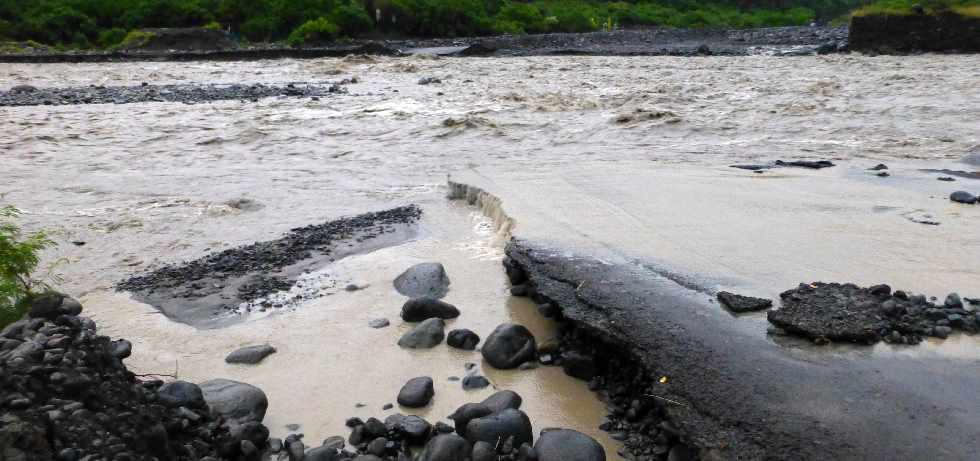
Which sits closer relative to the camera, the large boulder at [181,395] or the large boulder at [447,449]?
the large boulder at [447,449]

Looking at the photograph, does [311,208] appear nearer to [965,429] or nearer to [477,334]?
[477,334]

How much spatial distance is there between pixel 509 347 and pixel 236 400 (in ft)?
5.08

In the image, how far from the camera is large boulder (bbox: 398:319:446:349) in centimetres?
→ 482

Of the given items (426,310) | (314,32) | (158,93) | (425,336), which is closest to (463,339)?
(425,336)

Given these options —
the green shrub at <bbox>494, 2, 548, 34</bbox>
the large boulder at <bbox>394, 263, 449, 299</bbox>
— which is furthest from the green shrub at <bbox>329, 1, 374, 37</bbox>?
the large boulder at <bbox>394, 263, 449, 299</bbox>

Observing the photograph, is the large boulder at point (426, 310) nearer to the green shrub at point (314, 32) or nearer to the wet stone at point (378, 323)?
the wet stone at point (378, 323)

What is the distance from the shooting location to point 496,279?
5.89 meters

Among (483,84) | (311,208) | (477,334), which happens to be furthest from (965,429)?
(483,84)

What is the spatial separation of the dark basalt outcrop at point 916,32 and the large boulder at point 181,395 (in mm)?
26381

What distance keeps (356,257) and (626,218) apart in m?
2.38

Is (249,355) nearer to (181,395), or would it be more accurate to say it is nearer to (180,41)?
(181,395)

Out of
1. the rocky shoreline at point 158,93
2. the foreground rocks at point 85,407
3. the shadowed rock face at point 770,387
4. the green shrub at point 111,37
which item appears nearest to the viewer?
the foreground rocks at point 85,407

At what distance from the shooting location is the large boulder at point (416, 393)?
4.12 m

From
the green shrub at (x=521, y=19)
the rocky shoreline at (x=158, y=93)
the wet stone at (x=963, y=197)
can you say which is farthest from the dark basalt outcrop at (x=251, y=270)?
the green shrub at (x=521, y=19)
